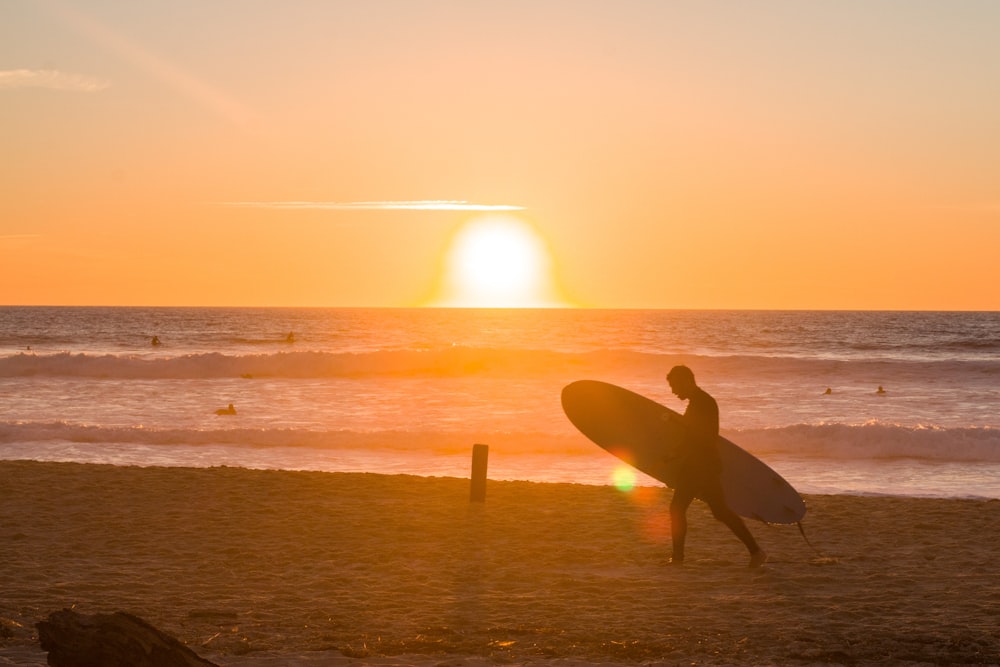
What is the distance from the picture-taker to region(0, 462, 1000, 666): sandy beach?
696 centimetres

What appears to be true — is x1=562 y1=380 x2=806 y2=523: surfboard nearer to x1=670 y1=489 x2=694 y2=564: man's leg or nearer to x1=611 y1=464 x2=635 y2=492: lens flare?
x1=670 y1=489 x2=694 y2=564: man's leg

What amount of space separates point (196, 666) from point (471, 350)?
142ft

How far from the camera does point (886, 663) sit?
6574mm

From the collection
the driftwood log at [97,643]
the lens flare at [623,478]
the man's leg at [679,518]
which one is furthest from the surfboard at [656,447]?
the driftwood log at [97,643]

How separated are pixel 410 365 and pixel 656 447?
3379 centimetres

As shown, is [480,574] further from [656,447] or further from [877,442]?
[877,442]

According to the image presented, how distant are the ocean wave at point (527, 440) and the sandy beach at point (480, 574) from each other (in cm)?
593

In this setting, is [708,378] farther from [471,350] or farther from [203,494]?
[203,494]

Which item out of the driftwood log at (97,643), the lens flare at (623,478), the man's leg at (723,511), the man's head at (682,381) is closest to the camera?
the driftwood log at (97,643)

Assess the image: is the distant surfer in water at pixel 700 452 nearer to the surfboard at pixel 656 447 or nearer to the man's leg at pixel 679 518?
the man's leg at pixel 679 518

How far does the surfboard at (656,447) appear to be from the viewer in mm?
10461

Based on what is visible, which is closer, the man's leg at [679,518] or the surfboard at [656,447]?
the man's leg at [679,518]

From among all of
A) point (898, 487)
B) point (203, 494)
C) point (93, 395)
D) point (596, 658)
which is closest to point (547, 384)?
point (93, 395)

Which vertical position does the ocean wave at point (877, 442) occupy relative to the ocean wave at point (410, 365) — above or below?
above
